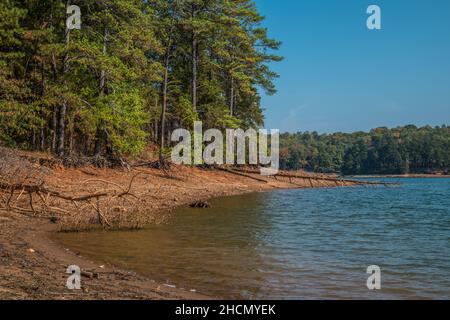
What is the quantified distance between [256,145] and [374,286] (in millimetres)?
45851

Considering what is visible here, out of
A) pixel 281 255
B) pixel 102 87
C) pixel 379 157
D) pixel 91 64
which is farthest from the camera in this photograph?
pixel 379 157

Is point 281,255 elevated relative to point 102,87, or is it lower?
lower

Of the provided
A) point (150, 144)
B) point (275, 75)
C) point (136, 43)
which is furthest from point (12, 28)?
point (275, 75)

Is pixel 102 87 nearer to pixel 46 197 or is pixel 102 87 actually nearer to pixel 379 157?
pixel 46 197

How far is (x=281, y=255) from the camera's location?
472 inches

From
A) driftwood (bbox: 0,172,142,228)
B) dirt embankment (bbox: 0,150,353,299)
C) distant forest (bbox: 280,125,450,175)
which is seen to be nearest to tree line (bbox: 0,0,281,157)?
dirt embankment (bbox: 0,150,353,299)

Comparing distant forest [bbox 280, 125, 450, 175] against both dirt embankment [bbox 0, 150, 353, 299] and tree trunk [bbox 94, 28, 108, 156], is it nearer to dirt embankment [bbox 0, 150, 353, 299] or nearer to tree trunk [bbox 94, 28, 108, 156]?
tree trunk [bbox 94, 28, 108, 156]

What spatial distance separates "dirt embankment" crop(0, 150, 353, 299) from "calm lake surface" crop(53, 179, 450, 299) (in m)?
0.70

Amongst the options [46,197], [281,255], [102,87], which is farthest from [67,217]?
[102,87]

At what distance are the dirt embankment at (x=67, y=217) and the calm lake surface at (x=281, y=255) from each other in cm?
70

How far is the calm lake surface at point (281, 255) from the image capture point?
341 inches

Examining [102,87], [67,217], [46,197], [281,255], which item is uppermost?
[102,87]

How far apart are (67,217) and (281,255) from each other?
674cm

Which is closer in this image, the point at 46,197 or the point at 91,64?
the point at 46,197
